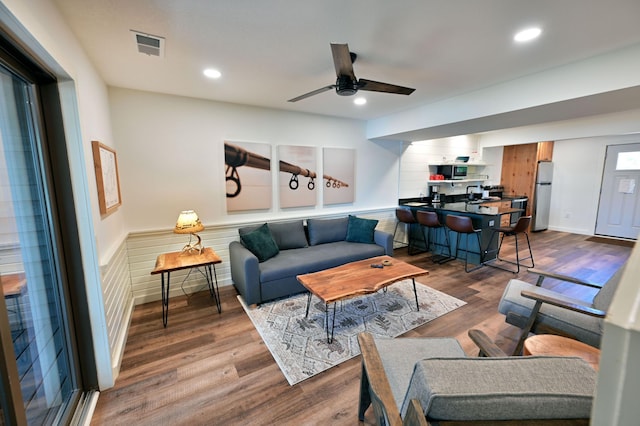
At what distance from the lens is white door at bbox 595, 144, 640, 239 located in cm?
572

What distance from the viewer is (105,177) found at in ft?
7.42

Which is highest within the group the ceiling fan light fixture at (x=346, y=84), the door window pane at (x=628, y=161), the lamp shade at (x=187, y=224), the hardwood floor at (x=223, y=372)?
the ceiling fan light fixture at (x=346, y=84)

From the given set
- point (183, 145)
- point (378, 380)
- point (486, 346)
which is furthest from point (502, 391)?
point (183, 145)

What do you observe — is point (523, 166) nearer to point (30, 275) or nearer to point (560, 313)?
point (560, 313)

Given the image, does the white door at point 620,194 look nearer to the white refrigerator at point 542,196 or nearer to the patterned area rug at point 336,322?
the white refrigerator at point 542,196

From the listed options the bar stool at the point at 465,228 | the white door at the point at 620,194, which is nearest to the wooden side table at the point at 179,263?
the bar stool at the point at 465,228

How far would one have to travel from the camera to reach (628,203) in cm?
582

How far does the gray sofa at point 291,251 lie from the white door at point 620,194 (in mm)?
5870

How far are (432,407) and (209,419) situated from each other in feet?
5.08

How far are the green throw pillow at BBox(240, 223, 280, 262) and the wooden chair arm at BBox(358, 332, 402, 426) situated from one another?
1988mm

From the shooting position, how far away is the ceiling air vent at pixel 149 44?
1911mm

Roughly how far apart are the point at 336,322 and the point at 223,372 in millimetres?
1125

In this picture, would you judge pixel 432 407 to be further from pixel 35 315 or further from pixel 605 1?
pixel 605 1

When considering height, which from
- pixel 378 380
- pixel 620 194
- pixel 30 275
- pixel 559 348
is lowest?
pixel 559 348
